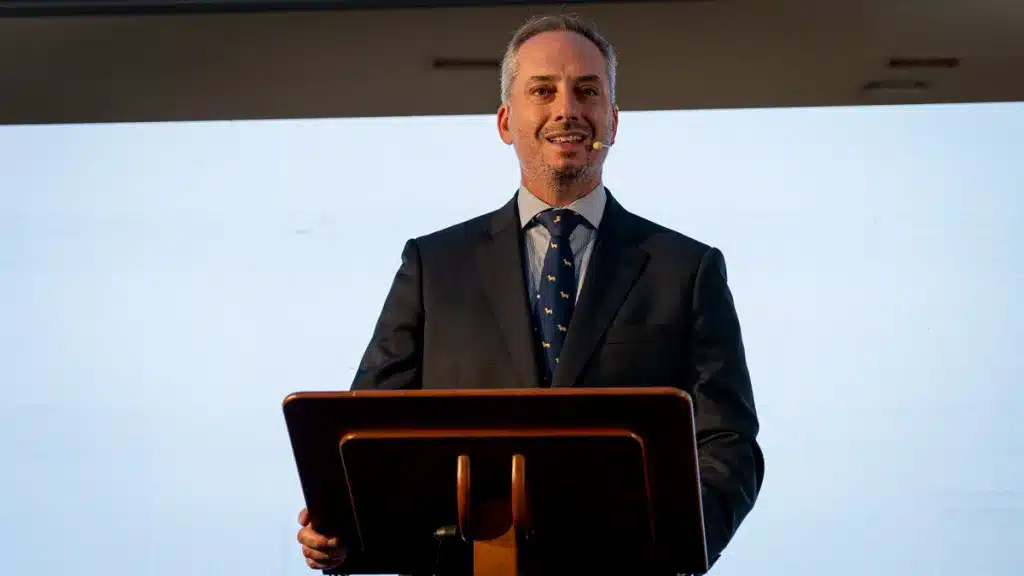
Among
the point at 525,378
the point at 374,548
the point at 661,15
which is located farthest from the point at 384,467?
the point at 661,15

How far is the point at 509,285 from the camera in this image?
1841mm

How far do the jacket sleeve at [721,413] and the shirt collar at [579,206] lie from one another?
0.18 metres

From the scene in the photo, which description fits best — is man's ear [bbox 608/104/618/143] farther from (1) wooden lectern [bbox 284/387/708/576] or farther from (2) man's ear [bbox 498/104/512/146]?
(1) wooden lectern [bbox 284/387/708/576]

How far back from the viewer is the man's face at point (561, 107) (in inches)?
73.8

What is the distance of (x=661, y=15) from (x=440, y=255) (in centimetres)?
146

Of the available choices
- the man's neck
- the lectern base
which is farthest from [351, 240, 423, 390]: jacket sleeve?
the lectern base

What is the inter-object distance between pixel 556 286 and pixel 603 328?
111mm

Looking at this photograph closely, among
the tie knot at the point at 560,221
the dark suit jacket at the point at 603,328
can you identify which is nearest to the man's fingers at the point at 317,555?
the dark suit jacket at the point at 603,328

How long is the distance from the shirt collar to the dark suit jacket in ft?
0.05

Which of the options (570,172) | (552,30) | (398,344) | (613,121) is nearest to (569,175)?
(570,172)

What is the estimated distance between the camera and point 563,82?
190 cm

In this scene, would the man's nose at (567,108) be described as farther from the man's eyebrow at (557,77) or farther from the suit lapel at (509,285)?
the suit lapel at (509,285)

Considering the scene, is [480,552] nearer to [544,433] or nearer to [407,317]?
[544,433]

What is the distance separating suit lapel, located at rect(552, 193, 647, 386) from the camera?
5.69ft
